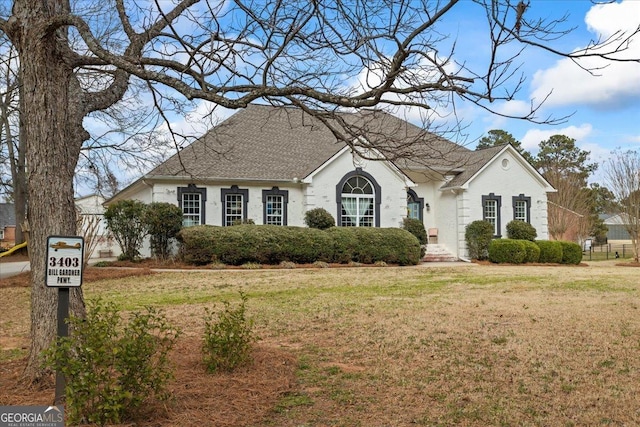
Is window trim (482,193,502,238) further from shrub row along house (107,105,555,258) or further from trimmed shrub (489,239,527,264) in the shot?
trimmed shrub (489,239,527,264)

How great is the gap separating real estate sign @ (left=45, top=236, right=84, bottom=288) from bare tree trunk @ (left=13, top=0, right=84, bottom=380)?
42.4 inches

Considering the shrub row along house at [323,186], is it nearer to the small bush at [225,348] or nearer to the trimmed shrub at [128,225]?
the trimmed shrub at [128,225]

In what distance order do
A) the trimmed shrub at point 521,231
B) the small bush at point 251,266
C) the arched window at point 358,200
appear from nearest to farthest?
the small bush at point 251,266 → the arched window at point 358,200 → the trimmed shrub at point 521,231

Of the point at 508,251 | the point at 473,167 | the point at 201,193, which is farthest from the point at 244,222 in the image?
the point at 508,251

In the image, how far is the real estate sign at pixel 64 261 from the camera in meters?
4.31

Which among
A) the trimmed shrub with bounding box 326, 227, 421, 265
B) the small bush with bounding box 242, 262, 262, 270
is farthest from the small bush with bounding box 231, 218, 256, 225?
the trimmed shrub with bounding box 326, 227, 421, 265

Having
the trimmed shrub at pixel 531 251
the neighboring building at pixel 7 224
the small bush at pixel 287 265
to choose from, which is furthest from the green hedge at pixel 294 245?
the neighboring building at pixel 7 224

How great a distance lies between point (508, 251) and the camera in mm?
23031

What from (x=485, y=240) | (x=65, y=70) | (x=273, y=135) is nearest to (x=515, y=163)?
(x=485, y=240)

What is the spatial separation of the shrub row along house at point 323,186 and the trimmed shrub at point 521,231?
464 mm

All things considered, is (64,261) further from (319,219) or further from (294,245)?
(319,219)

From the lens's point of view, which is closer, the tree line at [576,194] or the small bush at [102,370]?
the small bush at [102,370]

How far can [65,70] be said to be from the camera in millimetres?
5547

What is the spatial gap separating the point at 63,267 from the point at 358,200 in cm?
1924
